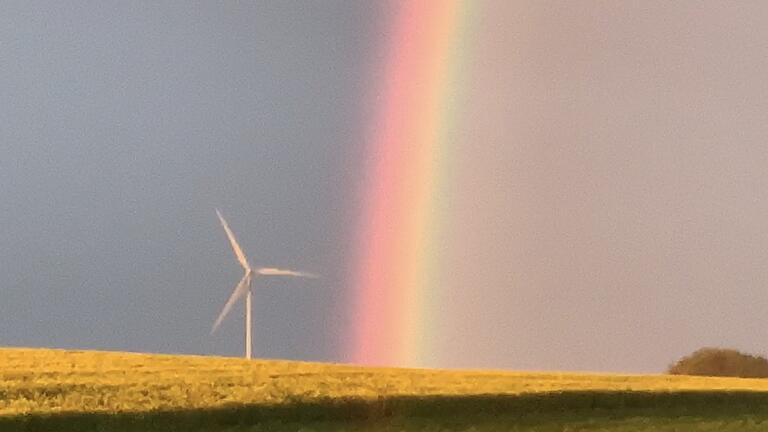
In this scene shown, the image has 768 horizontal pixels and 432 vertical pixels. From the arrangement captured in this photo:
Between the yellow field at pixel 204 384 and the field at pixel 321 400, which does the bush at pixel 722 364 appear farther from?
the field at pixel 321 400

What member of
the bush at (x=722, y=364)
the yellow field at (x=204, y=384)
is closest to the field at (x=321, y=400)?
the yellow field at (x=204, y=384)

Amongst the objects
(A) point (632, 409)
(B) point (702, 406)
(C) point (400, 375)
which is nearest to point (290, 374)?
(C) point (400, 375)

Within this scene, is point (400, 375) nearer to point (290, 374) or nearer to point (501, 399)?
point (290, 374)

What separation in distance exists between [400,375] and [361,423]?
733cm

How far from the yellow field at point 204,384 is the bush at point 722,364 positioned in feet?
118

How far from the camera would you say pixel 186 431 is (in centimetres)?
1377

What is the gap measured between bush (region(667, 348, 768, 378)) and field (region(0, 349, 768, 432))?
37.7m

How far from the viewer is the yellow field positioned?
47.8 feet

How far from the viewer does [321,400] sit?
649 inches

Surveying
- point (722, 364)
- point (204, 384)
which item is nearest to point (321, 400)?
point (204, 384)

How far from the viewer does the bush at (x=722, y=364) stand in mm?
59812

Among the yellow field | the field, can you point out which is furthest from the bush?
the field

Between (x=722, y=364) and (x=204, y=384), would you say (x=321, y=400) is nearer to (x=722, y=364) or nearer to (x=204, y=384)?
(x=204, y=384)

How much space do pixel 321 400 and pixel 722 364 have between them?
161 ft
